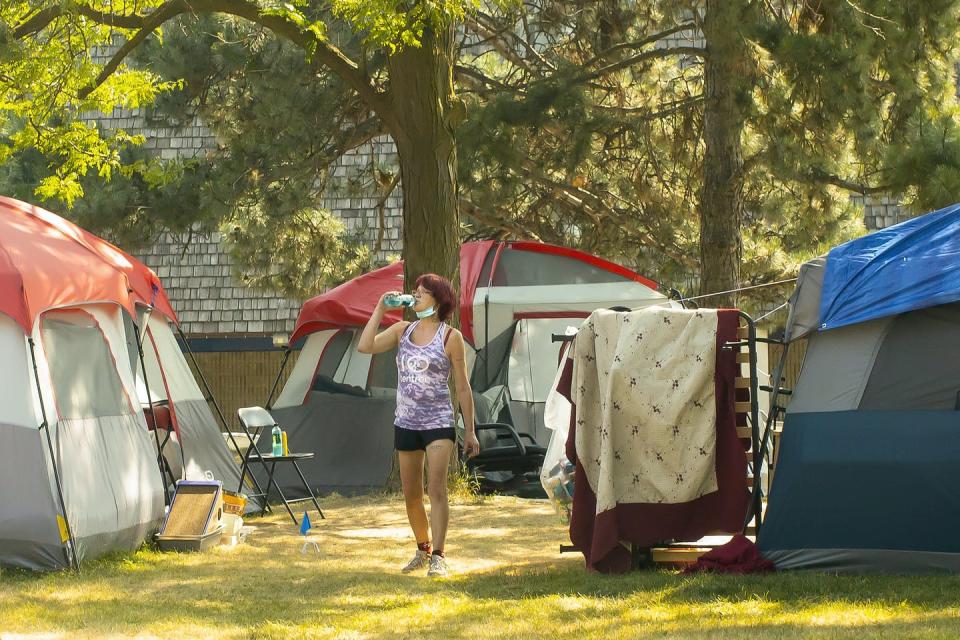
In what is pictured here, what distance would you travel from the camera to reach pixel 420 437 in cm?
655

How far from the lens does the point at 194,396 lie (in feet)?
32.7

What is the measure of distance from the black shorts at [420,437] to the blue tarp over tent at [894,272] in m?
1.91

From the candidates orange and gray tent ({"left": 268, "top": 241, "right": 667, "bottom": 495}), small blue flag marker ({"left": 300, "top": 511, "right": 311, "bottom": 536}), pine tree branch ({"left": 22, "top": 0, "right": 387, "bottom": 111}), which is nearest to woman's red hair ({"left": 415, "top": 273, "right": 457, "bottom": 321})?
small blue flag marker ({"left": 300, "top": 511, "right": 311, "bottom": 536})

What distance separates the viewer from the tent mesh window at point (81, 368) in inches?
289

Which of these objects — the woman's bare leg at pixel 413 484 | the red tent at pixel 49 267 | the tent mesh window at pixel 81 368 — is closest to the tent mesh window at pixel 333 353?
the red tent at pixel 49 267

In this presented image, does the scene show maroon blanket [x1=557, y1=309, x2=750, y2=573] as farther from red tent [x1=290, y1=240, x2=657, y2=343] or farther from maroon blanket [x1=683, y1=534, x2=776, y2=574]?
red tent [x1=290, y1=240, x2=657, y2=343]

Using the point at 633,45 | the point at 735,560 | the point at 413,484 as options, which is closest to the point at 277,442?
the point at 413,484

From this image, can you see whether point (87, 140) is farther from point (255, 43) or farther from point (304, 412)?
point (304, 412)

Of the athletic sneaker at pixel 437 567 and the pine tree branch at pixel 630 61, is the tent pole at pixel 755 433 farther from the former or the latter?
the pine tree branch at pixel 630 61

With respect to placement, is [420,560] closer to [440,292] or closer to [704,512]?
[440,292]

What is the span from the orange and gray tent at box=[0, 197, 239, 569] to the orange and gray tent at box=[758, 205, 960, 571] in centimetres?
357

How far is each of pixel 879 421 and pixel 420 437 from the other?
86.8 inches

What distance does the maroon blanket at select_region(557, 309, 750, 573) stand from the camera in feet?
20.5

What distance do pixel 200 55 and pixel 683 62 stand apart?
531 centimetres
